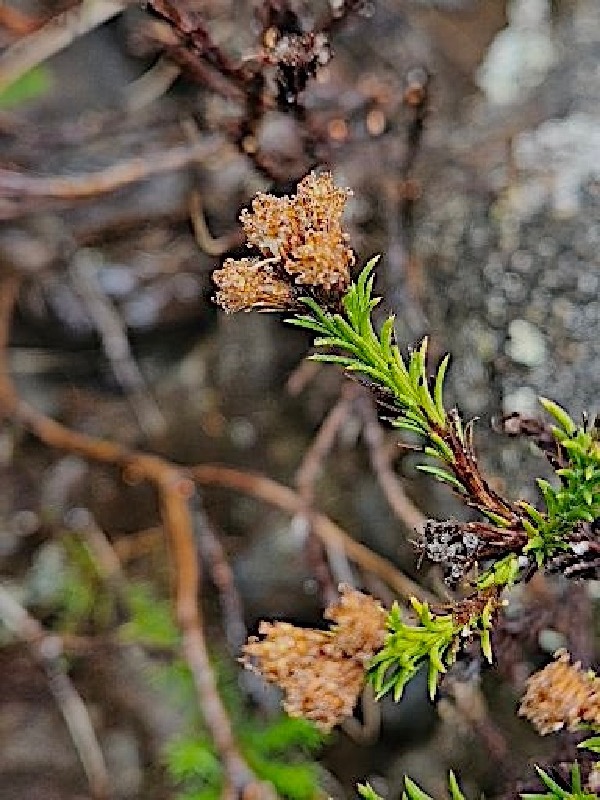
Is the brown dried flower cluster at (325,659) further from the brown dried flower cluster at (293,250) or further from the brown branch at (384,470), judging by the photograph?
the brown branch at (384,470)

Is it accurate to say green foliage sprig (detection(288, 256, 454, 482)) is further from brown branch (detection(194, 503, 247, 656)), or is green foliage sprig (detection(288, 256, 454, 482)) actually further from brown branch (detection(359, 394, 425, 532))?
brown branch (detection(194, 503, 247, 656))

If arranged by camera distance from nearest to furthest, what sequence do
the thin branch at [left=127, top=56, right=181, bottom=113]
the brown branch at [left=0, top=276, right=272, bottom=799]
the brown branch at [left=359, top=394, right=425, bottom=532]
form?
the brown branch at [left=0, top=276, right=272, bottom=799]
the brown branch at [left=359, top=394, right=425, bottom=532]
the thin branch at [left=127, top=56, right=181, bottom=113]

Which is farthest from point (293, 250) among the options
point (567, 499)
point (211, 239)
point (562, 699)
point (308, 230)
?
point (211, 239)

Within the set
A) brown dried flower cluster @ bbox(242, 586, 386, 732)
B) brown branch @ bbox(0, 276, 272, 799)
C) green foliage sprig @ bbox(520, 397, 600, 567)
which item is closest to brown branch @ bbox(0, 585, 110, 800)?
brown branch @ bbox(0, 276, 272, 799)

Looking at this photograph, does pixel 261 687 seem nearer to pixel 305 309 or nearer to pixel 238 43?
pixel 305 309

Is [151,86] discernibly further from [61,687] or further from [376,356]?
[376,356]

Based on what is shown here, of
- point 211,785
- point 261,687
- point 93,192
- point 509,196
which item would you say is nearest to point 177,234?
point 93,192

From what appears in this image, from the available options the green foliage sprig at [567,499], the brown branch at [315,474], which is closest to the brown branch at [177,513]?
the brown branch at [315,474]
